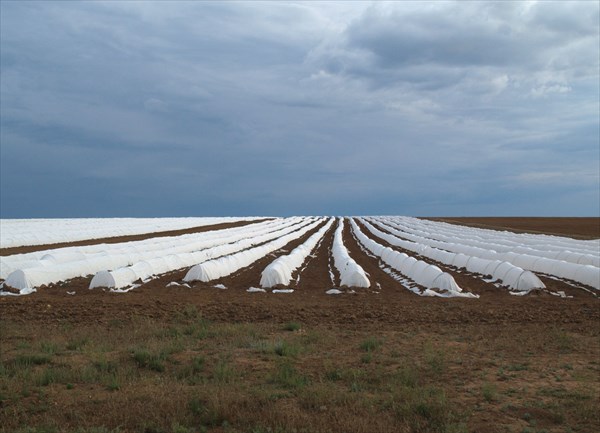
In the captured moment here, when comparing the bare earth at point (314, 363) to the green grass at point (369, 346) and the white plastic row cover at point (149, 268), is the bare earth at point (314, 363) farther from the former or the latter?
the white plastic row cover at point (149, 268)

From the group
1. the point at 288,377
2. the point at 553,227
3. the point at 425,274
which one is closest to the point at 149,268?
the point at 425,274

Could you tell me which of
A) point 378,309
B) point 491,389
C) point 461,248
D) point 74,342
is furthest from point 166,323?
point 461,248

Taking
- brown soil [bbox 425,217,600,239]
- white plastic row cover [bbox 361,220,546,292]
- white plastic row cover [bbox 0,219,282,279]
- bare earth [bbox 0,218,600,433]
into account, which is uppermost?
brown soil [bbox 425,217,600,239]

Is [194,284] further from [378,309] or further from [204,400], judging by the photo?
[204,400]

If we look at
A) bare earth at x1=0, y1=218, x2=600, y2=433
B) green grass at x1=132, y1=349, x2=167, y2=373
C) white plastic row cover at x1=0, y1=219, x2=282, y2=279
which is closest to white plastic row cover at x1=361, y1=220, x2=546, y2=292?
bare earth at x1=0, y1=218, x2=600, y2=433

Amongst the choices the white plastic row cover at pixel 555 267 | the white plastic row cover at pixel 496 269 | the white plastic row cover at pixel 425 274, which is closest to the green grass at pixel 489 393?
the white plastic row cover at pixel 425 274

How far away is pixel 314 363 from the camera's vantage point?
28.1 feet

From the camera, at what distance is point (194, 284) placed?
58.6 ft

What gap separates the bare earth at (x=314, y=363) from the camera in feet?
20.8

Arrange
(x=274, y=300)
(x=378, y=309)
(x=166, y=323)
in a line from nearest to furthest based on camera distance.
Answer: (x=166, y=323), (x=378, y=309), (x=274, y=300)

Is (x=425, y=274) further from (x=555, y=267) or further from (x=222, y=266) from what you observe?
(x=222, y=266)

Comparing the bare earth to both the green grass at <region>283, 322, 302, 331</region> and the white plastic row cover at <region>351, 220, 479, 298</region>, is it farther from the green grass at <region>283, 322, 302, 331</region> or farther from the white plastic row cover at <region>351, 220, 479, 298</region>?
the white plastic row cover at <region>351, 220, 479, 298</region>

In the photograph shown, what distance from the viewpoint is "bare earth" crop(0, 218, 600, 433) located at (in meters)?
6.34

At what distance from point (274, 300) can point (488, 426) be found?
8.92 metres
